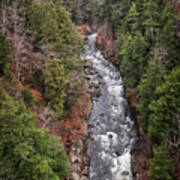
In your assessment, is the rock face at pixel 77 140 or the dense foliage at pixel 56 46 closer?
the rock face at pixel 77 140

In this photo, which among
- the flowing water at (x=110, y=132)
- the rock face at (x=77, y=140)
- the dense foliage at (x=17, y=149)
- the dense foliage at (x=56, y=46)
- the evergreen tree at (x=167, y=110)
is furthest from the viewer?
the dense foliage at (x=56, y=46)

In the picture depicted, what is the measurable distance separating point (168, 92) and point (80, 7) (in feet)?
186

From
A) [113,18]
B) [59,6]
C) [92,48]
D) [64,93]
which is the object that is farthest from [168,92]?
[92,48]

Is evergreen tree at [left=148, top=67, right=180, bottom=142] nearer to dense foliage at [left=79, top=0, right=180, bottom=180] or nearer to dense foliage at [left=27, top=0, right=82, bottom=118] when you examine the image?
dense foliage at [left=79, top=0, right=180, bottom=180]

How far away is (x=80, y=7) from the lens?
6369cm

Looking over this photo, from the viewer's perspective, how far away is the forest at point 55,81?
1064cm

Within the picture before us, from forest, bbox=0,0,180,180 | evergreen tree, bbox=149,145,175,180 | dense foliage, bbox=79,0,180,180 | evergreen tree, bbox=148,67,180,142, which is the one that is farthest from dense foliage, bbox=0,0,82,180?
evergreen tree, bbox=148,67,180,142

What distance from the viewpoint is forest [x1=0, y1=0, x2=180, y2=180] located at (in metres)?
10.6

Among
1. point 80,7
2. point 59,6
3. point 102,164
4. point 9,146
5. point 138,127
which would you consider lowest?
point 102,164

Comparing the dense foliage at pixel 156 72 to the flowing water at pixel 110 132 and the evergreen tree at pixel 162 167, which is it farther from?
the flowing water at pixel 110 132

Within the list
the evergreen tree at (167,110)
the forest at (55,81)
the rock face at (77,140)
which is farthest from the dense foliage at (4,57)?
the evergreen tree at (167,110)

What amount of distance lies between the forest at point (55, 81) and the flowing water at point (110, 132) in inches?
101

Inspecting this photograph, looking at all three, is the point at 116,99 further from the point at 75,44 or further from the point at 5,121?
the point at 5,121

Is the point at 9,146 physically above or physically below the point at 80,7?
below
